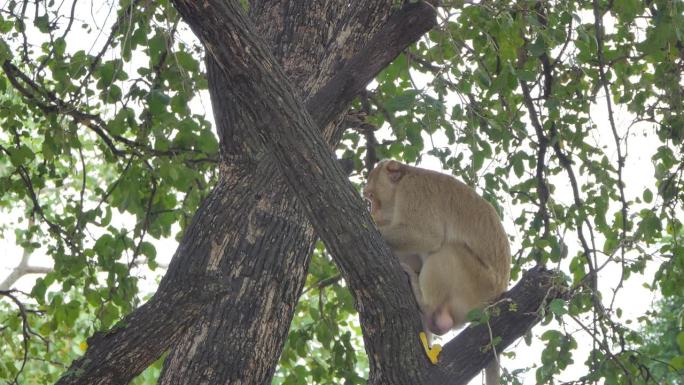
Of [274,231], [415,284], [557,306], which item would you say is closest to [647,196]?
[415,284]

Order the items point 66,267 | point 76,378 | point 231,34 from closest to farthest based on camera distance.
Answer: point 231,34 < point 76,378 < point 66,267

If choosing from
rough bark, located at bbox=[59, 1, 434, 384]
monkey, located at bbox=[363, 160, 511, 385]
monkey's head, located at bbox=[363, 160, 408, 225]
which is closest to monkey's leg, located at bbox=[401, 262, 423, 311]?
monkey, located at bbox=[363, 160, 511, 385]

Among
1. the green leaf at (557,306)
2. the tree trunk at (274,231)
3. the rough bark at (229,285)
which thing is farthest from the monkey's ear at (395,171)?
the green leaf at (557,306)

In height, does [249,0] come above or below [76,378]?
above

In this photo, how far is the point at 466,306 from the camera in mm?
4832

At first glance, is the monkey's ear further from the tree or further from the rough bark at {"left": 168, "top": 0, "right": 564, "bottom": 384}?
the rough bark at {"left": 168, "top": 0, "right": 564, "bottom": 384}

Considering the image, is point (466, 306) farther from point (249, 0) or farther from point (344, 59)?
point (249, 0)

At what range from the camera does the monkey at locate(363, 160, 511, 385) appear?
478 cm

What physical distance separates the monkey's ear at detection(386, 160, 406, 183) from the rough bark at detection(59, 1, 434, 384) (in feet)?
3.53

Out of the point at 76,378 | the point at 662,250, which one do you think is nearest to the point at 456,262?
the point at 662,250

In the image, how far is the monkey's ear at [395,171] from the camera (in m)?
5.33

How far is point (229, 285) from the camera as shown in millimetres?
3867

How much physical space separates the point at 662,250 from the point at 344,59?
6.08 ft

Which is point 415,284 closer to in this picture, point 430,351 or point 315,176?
point 430,351
